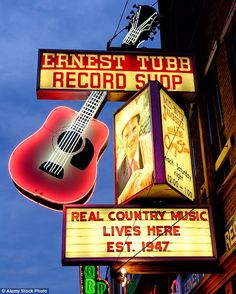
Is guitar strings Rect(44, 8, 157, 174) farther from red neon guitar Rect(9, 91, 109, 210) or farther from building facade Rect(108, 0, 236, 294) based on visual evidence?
building facade Rect(108, 0, 236, 294)

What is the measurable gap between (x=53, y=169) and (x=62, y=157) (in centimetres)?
40

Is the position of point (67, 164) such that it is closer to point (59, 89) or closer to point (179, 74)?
point (59, 89)

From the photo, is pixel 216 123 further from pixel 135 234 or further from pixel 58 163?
pixel 58 163

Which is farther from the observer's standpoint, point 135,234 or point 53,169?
point 53,169

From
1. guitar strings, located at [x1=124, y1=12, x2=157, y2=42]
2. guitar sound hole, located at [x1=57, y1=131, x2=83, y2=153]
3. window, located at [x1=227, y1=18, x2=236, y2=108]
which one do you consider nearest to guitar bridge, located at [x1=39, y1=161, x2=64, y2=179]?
guitar sound hole, located at [x1=57, y1=131, x2=83, y2=153]

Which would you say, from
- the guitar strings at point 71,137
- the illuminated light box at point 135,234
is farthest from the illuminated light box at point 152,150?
the guitar strings at point 71,137

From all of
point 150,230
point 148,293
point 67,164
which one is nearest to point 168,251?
point 150,230

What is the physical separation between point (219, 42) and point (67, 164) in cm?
448

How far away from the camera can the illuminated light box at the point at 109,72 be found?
37.9 ft

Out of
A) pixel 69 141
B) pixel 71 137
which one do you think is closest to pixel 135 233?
pixel 69 141

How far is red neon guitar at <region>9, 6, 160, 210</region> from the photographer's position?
11750 millimetres

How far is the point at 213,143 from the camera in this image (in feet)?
36.8

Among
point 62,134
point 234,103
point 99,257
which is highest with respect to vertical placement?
point 62,134

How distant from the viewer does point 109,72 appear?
1170 cm
